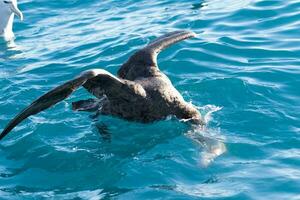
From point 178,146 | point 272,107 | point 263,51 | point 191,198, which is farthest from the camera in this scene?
point 263,51

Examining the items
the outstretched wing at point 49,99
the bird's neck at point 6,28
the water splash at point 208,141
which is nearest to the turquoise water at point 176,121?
the water splash at point 208,141

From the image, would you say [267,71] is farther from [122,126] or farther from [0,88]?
[0,88]

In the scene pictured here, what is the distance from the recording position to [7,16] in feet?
47.0

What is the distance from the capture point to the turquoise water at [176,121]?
6840 millimetres

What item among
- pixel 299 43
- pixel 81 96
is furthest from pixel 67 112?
pixel 299 43

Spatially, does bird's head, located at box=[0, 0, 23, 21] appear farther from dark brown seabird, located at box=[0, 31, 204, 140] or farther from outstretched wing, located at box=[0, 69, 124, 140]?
outstretched wing, located at box=[0, 69, 124, 140]

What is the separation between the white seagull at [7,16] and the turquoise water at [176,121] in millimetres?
442

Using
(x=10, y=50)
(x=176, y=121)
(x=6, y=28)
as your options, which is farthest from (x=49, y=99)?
(x=6, y=28)

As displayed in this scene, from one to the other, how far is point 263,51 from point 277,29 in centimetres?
141

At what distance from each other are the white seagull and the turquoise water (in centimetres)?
44

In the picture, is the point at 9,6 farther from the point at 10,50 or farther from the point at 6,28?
the point at 10,50

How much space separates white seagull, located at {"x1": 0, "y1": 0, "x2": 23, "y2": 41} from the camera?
45.3 feet

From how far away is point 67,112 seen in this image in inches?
345

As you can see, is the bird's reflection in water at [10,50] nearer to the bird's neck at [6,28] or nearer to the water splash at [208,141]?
the bird's neck at [6,28]
